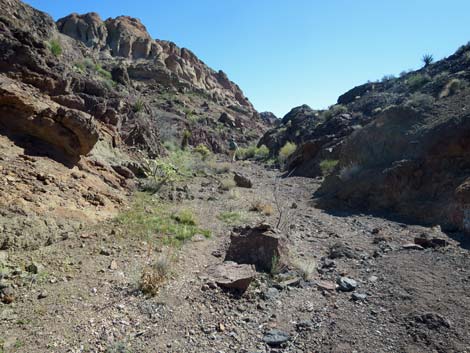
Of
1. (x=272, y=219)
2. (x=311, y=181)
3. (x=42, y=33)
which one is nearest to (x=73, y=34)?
(x=42, y=33)

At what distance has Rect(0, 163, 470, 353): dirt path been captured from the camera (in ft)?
10.6

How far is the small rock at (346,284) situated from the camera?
458 cm

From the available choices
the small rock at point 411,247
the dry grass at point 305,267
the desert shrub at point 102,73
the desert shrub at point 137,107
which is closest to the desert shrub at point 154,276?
the dry grass at point 305,267

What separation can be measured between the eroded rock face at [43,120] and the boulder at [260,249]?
4.16 meters

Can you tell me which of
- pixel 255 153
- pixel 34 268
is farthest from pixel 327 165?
pixel 255 153

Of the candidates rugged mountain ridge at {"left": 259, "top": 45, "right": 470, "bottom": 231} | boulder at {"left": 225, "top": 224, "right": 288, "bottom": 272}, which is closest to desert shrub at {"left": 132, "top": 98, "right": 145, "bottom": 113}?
rugged mountain ridge at {"left": 259, "top": 45, "right": 470, "bottom": 231}

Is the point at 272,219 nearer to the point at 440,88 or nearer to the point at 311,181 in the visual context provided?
the point at 311,181

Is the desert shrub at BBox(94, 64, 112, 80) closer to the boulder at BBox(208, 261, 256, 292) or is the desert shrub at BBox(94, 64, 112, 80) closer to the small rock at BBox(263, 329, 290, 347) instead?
the boulder at BBox(208, 261, 256, 292)

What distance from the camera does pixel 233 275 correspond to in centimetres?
462

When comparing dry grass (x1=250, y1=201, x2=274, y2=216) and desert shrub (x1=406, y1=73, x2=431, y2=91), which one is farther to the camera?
desert shrub (x1=406, y1=73, x2=431, y2=91)

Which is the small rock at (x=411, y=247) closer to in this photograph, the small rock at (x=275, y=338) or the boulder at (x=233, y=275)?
the boulder at (x=233, y=275)

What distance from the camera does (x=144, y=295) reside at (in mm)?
4008

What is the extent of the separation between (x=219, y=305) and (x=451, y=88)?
13.0m

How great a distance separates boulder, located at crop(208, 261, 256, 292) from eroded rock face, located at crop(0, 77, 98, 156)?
4320 millimetres
